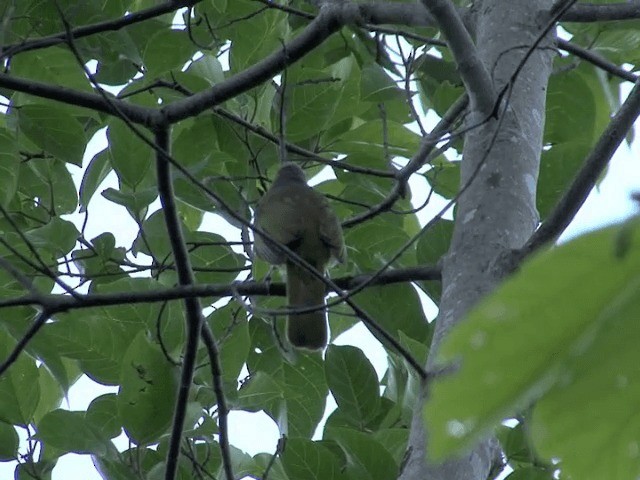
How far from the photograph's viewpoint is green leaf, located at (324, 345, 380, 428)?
3547 millimetres

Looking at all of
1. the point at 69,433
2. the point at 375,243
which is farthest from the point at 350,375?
the point at 69,433

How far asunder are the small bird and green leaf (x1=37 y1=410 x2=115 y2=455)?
3.10 feet

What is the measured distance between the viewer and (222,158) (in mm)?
3779

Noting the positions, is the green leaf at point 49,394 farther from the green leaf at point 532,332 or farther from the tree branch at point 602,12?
the green leaf at point 532,332

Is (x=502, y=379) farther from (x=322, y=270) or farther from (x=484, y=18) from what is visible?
(x=322, y=270)

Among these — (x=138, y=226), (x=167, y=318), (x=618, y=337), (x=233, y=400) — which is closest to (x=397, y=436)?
(x=233, y=400)

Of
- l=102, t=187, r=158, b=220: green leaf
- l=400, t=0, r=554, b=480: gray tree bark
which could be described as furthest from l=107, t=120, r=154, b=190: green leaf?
l=400, t=0, r=554, b=480: gray tree bark

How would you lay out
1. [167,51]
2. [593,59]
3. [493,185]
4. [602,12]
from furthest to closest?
[167,51], [593,59], [602,12], [493,185]

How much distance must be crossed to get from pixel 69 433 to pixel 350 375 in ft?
3.29

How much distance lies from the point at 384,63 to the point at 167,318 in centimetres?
167

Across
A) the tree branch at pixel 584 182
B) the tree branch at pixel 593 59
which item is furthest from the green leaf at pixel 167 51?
the tree branch at pixel 584 182

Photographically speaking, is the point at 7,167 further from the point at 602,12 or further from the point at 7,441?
the point at 602,12

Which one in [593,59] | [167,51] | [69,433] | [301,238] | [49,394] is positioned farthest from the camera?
[301,238]

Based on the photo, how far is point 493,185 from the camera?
8.46 feet
